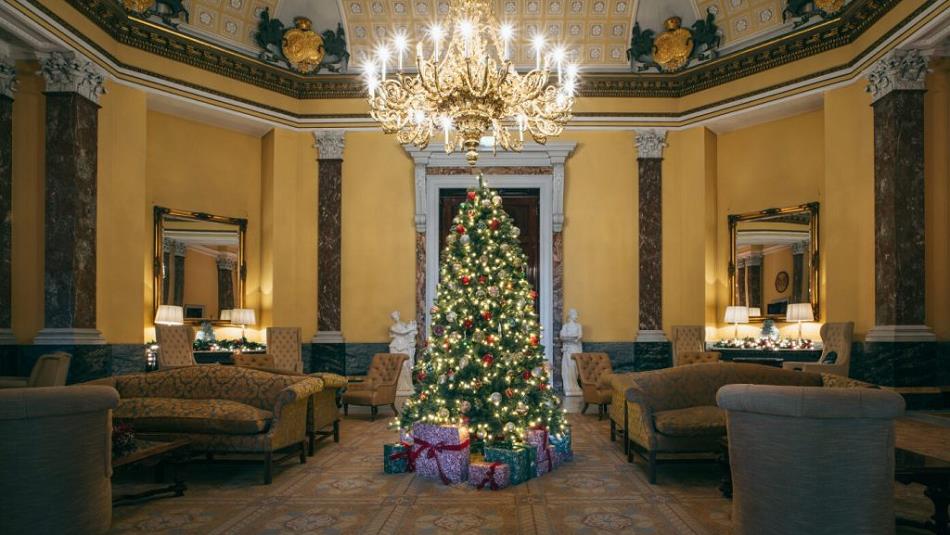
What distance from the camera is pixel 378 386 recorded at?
9.84 meters

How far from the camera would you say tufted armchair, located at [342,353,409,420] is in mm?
9727

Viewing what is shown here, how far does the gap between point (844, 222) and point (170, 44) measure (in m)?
10.4

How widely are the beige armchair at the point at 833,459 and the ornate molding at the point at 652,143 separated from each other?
30.9 feet

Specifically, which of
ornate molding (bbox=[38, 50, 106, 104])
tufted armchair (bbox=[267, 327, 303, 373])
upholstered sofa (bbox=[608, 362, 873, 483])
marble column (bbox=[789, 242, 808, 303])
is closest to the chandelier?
upholstered sofa (bbox=[608, 362, 873, 483])

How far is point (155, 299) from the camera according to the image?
11.2 metres

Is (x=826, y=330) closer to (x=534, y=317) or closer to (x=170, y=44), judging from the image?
(x=534, y=317)

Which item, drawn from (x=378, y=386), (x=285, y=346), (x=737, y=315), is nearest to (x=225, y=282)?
(x=285, y=346)

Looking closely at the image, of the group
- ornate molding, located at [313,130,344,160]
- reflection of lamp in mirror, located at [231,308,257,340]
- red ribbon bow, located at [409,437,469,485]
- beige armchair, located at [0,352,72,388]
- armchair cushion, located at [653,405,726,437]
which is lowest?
red ribbon bow, located at [409,437,469,485]

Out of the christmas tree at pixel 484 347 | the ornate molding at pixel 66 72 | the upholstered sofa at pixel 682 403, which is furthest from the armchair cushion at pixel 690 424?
the ornate molding at pixel 66 72

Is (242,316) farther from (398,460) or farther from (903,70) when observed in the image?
(903,70)

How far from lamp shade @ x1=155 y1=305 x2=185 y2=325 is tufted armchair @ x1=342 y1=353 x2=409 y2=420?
119 inches

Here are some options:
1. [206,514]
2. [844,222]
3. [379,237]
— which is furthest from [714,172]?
[206,514]

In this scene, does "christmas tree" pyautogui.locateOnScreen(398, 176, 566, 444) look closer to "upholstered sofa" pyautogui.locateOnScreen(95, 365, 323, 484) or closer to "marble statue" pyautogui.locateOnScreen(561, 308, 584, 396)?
"upholstered sofa" pyautogui.locateOnScreen(95, 365, 323, 484)

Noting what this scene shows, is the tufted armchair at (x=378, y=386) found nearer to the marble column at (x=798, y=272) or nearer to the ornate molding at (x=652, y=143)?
the ornate molding at (x=652, y=143)
